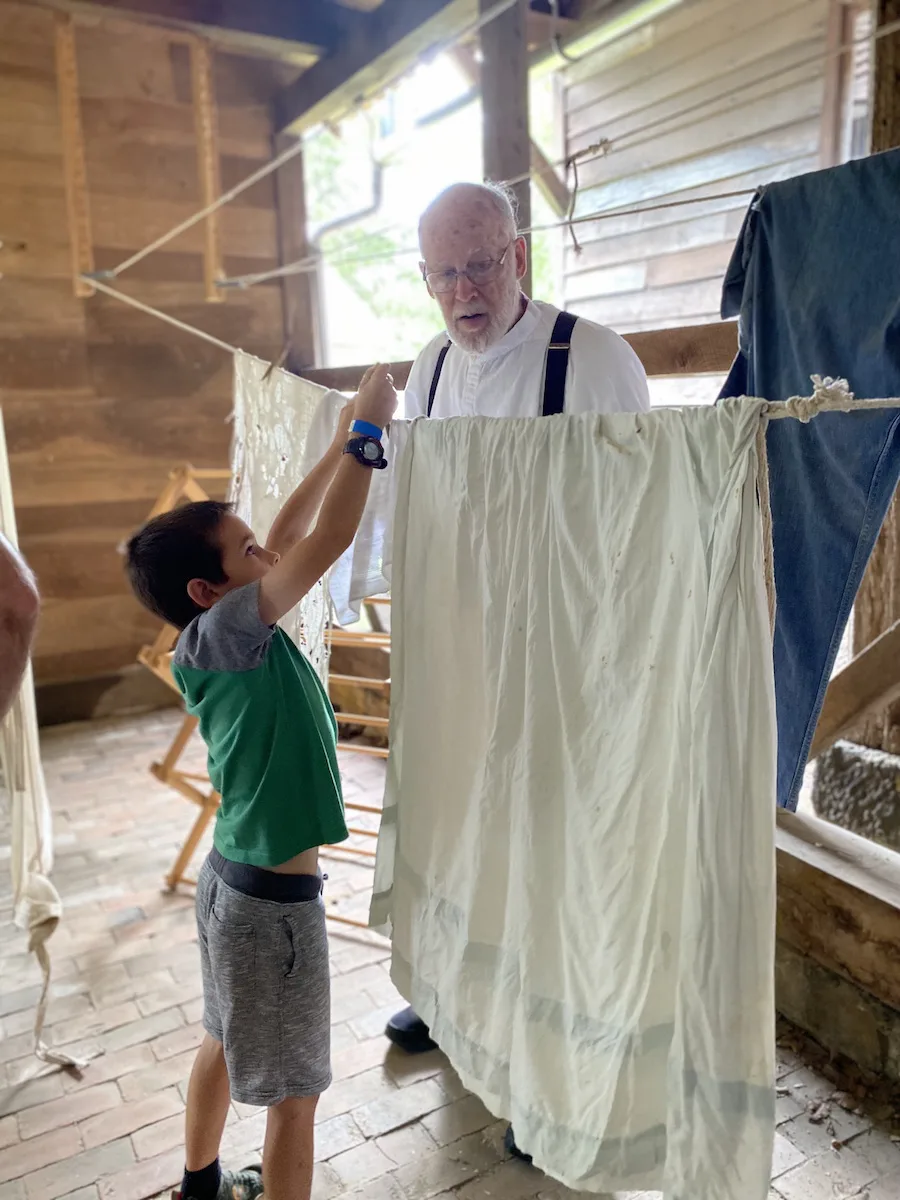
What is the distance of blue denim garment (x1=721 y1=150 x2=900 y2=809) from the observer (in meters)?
1.03

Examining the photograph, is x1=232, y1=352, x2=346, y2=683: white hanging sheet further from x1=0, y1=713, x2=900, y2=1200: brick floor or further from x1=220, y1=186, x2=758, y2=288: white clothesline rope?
x1=0, y1=713, x2=900, y2=1200: brick floor

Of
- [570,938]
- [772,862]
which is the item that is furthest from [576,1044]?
[772,862]

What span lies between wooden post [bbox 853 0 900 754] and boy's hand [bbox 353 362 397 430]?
3.55ft

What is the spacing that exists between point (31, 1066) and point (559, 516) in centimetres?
159

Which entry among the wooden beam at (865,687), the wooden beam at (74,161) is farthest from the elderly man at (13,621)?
the wooden beam at (74,161)

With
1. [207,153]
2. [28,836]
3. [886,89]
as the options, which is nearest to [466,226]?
[886,89]

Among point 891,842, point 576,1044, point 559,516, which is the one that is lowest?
point 891,842

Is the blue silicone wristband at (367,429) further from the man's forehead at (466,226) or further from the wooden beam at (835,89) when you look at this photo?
the wooden beam at (835,89)

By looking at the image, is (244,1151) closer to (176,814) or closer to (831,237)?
(176,814)

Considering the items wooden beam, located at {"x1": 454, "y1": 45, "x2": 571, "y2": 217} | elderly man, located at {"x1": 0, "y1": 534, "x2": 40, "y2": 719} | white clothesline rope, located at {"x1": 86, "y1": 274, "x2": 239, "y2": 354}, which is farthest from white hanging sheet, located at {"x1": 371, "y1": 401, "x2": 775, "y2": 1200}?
wooden beam, located at {"x1": 454, "y1": 45, "x2": 571, "y2": 217}

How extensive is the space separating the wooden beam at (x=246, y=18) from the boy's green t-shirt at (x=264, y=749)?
3.12 meters

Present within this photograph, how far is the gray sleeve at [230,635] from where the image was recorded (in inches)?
40.1

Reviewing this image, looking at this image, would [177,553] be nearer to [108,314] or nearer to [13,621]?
[13,621]

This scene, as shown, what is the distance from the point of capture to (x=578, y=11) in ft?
10.3
